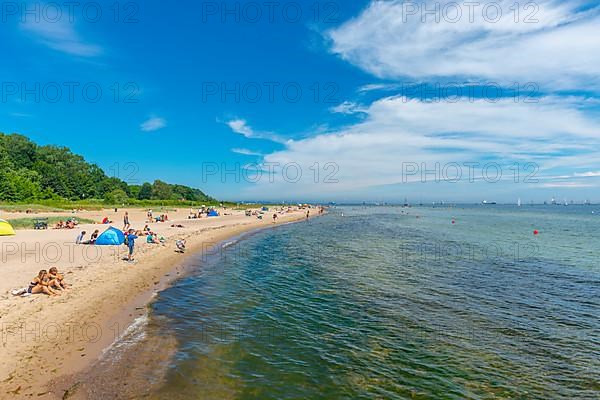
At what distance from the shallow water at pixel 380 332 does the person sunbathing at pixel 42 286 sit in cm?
397

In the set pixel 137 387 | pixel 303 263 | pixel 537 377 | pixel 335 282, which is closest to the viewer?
pixel 137 387

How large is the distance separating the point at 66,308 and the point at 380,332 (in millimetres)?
11720

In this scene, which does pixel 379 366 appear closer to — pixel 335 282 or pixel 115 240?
pixel 335 282

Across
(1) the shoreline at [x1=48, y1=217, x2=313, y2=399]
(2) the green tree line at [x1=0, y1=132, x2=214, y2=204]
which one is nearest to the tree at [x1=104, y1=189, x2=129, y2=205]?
(2) the green tree line at [x1=0, y1=132, x2=214, y2=204]

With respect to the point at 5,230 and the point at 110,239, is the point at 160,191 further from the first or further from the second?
the point at 110,239

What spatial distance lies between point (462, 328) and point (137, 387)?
1125 cm

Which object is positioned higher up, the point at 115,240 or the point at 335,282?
the point at 115,240

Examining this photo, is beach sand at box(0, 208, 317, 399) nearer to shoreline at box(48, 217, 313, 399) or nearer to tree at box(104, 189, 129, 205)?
shoreline at box(48, 217, 313, 399)

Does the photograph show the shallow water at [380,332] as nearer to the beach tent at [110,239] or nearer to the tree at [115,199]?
the beach tent at [110,239]

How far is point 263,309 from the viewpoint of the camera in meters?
15.0

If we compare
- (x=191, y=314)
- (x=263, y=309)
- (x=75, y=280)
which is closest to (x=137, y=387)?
(x=191, y=314)

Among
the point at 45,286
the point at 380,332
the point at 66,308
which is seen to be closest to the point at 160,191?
the point at 45,286

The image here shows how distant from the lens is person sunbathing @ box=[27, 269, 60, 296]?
13483mm

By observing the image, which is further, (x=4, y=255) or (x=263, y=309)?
(x=4, y=255)
